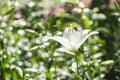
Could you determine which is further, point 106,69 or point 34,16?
point 34,16

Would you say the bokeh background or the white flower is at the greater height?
the white flower

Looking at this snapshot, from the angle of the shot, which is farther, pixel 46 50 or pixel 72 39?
pixel 46 50

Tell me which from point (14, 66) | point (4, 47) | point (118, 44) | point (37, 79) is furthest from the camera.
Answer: point (118, 44)

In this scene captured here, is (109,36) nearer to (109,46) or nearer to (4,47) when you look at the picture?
(109,46)

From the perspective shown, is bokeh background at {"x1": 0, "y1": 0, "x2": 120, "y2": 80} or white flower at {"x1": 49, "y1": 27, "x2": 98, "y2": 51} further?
bokeh background at {"x1": 0, "y1": 0, "x2": 120, "y2": 80}

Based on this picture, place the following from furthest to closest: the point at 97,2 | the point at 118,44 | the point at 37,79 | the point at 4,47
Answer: the point at 97,2
the point at 118,44
the point at 37,79
the point at 4,47

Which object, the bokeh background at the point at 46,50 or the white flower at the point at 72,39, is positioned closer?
the white flower at the point at 72,39

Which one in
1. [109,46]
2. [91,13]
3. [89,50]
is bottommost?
[109,46]

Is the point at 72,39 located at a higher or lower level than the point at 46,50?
higher

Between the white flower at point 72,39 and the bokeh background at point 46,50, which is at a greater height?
the white flower at point 72,39

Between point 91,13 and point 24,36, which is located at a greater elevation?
point 91,13

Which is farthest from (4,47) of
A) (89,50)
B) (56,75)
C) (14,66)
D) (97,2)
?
(97,2)
